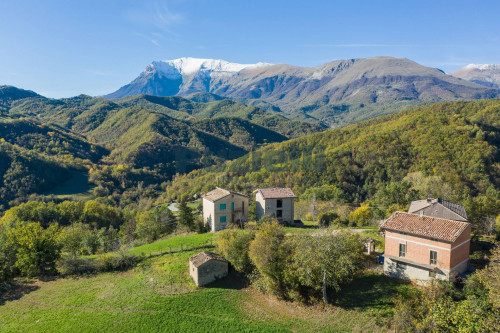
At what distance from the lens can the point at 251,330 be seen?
73.2 ft

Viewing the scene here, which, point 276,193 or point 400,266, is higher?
point 276,193

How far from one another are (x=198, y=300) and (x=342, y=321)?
12.0m

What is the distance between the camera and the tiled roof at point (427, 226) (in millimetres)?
24359

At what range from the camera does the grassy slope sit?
2264 centimetres

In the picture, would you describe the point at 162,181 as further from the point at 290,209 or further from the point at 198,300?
the point at 198,300

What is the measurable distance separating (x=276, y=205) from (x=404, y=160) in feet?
264

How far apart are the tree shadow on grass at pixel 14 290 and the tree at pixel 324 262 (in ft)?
85.4

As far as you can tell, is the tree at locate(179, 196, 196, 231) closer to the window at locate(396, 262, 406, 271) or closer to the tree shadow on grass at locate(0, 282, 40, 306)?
the tree shadow on grass at locate(0, 282, 40, 306)

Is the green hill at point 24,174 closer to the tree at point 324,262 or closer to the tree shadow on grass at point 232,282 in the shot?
the tree shadow on grass at point 232,282

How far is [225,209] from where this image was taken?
4372 centimetres

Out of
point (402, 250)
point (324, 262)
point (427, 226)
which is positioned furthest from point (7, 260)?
point (427, 226)

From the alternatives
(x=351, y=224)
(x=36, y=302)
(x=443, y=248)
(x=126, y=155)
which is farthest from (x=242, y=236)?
(x=126, y=155)

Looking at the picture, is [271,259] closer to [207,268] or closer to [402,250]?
[207,268]

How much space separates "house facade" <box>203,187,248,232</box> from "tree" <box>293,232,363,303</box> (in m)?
19.6
